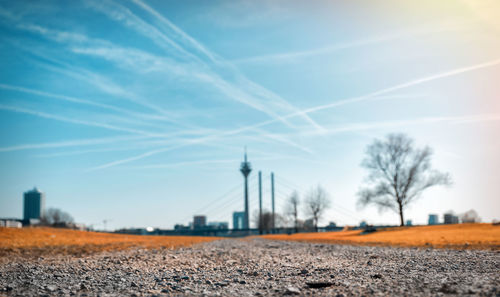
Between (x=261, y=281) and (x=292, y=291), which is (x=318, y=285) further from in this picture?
(x=261, y=281)

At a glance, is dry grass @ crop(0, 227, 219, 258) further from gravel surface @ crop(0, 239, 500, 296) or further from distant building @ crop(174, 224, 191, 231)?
distant building @ crop(174, 224, 191, 231)

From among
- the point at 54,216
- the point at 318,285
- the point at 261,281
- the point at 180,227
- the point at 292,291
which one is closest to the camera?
the point at 292,291

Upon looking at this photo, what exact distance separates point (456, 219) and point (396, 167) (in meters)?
11.2

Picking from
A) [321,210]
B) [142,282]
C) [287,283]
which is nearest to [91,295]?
[142,282]

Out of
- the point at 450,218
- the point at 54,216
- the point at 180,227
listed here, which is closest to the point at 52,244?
the point at 450,218

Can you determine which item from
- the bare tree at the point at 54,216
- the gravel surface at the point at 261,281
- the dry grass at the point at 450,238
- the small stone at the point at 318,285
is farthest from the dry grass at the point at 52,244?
the bare tree at the point at 54,216

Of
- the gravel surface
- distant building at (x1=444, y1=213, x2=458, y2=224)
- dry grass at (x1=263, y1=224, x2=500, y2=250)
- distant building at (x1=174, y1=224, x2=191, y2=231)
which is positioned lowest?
distant building at (x1=174, y1=224, x2=191, y2=231)

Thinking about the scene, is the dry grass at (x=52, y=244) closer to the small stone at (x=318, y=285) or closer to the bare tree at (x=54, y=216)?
the small stone at (x=318, y=285)

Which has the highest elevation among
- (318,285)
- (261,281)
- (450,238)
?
(318,285)

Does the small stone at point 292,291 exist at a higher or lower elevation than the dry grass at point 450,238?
higher

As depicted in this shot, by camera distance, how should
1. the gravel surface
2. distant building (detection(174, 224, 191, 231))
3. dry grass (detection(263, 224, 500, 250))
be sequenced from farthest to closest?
1. distant building (detection(174, 224, 191, 231))
2. dry grass (detection(263, 224, 500, 250))
3. the gravel surface

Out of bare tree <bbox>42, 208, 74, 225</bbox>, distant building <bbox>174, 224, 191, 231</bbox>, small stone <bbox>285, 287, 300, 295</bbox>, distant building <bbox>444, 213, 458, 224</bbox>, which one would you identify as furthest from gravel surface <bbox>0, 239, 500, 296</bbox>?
distant building <bbox>174, 224, 191, 231</bbox>

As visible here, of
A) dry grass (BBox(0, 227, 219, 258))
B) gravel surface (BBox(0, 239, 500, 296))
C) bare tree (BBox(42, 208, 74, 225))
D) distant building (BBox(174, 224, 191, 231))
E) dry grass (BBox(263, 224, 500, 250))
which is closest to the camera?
gravel surface (BBox(0, 239, 500, 296))

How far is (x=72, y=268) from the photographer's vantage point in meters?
10.6
